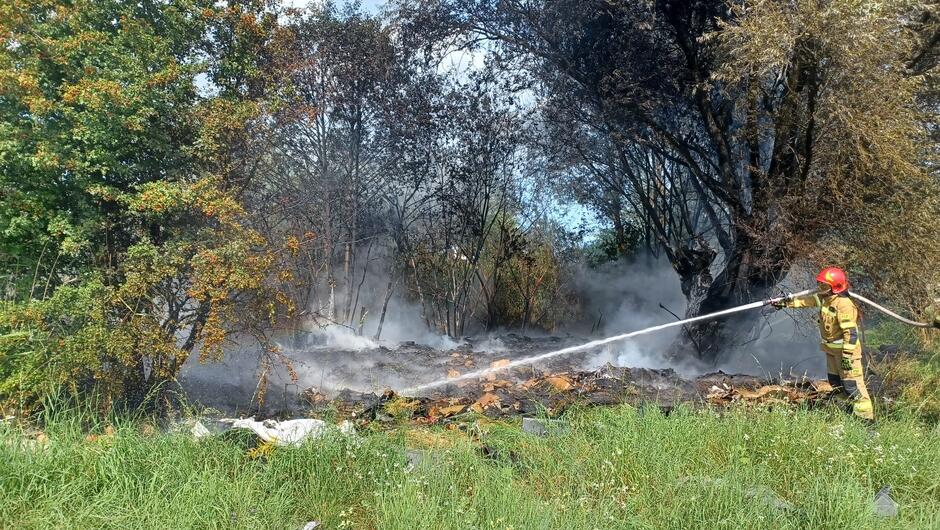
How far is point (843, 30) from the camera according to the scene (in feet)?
21.9

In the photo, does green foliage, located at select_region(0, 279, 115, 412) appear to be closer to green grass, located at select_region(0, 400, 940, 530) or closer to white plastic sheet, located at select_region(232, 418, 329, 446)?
green grass, located at select_region(0, 400, 940, 530)

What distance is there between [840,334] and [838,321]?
17cm

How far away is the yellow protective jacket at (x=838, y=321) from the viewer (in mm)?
5758

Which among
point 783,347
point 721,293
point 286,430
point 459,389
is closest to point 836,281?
point 721,293

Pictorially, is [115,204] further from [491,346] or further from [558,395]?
[491,346]

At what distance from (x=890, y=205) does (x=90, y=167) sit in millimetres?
9204

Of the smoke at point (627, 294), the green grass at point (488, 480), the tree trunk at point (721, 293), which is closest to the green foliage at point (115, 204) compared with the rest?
the green grass at point (488, 480)

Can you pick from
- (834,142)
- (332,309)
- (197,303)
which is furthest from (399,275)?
(834,142)

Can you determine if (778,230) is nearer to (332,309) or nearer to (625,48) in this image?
(625,48)

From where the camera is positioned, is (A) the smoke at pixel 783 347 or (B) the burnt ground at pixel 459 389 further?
(A) the smoke at pixel 783 347

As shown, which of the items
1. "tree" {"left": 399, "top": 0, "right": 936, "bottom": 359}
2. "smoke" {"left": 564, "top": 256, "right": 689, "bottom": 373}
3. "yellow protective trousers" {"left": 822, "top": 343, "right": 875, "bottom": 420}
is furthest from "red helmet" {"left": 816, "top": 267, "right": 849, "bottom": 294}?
"smoke" {"left": 564, "top": 256, "right": 689, "bottom": 373}

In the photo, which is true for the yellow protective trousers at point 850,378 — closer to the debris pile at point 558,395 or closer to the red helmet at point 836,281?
the debris pile at point 558,395

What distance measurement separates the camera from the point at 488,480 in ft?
11.6

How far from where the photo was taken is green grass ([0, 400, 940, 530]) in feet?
10.1
